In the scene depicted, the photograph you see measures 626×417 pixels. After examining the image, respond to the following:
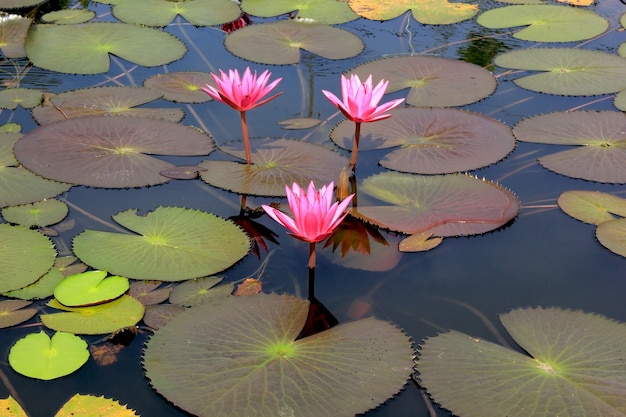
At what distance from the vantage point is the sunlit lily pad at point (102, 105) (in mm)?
4188

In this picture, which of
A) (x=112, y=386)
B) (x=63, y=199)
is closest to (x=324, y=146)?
(x=63, y=199)

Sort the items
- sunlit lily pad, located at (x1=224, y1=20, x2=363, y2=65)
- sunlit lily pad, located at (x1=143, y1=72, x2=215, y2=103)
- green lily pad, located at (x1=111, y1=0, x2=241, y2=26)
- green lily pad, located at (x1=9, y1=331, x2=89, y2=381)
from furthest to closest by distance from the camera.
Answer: green lily pad, located at (x1=111, y1=0, x2=241, y2=26), sunlit lily pad, located at (x1=224, y1=20, x2=363, y2=65), sunlit lily pad, located at (x1=143, y1=72, x2=215, y2=103), green lily pad, located at (x1=9, y1=331, x2=89, y2=381)

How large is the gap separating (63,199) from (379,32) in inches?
115

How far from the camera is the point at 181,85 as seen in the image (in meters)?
4.55

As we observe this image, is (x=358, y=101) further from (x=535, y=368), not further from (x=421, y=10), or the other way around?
(x=421, y=10)

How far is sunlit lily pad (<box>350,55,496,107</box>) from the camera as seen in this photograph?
4.43 meters

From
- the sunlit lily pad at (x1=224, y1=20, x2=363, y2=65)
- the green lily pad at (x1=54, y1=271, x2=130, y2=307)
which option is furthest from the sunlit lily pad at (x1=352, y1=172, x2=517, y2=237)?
the sunlit lily pad at (x1=224, y1=20, x2=363, y2=65)

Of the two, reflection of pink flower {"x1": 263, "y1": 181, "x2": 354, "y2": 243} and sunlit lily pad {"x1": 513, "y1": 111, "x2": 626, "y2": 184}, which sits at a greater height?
reflection of pink flower {"x1": 263, "y1": 181, "x2": 354, "y2": 243}

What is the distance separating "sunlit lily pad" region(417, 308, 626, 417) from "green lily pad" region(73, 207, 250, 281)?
38.5 inches

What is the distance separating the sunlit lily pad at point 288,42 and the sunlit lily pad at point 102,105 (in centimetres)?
91

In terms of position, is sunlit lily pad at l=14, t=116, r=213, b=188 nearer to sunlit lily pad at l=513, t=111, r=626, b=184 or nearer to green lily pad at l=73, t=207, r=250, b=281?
green lily pad at l=73, t=207, r=250, b=281

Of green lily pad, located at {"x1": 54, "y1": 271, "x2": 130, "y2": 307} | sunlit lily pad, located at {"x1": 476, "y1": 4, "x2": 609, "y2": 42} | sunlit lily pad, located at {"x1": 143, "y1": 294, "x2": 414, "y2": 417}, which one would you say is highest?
sunlit lily pad, located at {"x1": 476, "y1": 4, "x2": 609, "y2": 42}

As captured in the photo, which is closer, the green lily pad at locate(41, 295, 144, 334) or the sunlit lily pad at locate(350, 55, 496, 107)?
the green lily pad at locate(41, 295, 144, 334)

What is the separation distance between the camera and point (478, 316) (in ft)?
9.32
